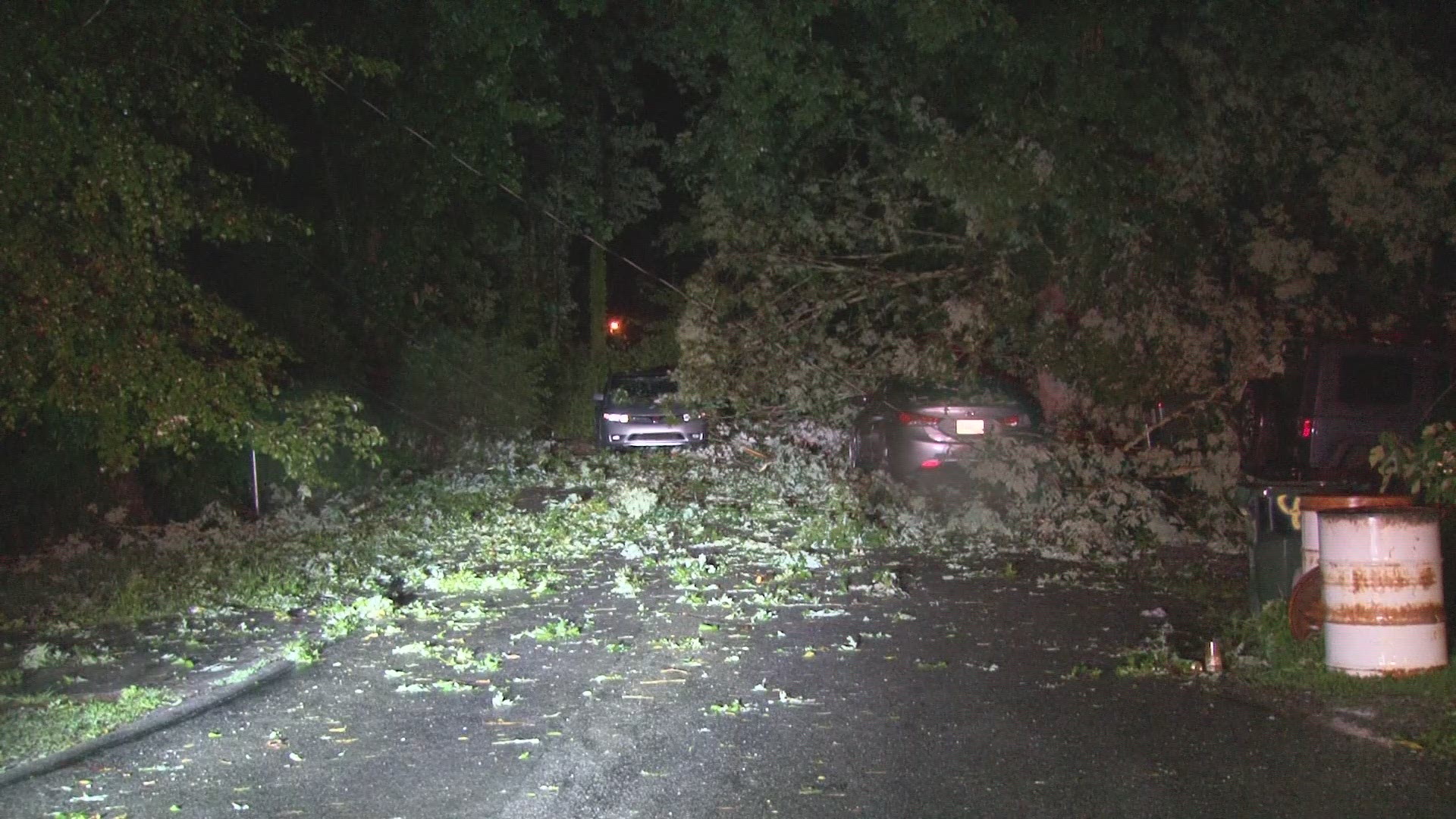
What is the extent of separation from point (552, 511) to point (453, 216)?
12838mm

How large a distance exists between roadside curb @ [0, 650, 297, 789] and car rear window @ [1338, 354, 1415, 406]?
8957 millimetres

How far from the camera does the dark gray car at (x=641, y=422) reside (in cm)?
2188

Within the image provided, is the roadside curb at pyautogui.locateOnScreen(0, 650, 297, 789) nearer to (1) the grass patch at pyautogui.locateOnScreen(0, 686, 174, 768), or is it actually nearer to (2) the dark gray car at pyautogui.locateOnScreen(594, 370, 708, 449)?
(1) the grass patch at pyautogui.locateOnScreen(0, 686, 174, 768)

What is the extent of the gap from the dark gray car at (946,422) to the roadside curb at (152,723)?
8.16m

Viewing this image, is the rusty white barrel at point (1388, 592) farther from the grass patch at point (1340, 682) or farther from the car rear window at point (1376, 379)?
the car rear window at point (1376, 379)

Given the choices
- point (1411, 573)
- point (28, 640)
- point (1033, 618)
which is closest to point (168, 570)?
point (28, 640)

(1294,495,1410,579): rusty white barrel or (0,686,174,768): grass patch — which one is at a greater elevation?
(1294,495,1410,579): rusty white barrel

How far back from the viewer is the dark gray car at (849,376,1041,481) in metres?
14.6

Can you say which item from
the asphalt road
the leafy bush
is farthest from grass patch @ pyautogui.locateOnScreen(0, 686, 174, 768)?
the leafy bush

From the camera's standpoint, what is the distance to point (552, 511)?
50.1 ft

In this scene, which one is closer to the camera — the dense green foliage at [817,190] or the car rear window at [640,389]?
the dense green foliage at [817,190]

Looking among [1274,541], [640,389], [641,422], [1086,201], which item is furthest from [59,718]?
[640,389]

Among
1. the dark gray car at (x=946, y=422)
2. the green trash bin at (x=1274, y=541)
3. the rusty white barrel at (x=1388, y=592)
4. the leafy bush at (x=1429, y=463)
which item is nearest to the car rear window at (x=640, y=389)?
the dark gray car at (x=946, y=422)

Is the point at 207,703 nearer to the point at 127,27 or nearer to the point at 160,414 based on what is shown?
the point at 160,414
